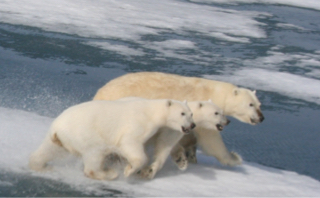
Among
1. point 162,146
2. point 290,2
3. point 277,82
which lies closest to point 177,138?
point 162,146

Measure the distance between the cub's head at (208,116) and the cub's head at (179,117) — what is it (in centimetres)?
23

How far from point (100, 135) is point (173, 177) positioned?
0.72 m

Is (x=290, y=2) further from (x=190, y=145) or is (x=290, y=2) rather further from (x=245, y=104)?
(x=190, y=145)

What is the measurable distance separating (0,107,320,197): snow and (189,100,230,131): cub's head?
0.40m

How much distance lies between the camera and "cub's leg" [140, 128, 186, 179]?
4.14m

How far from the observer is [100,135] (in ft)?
12.7

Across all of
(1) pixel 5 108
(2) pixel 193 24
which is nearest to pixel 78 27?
(2) pixel 193 24

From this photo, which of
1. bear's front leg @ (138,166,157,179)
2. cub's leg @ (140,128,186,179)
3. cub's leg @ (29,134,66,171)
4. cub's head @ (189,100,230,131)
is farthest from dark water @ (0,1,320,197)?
cub's head @ (189,100,230,131)

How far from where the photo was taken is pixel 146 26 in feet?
31.3

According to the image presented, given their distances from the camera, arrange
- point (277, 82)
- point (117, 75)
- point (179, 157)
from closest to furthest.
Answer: point (179, 157), point (117, 75), point (277, 82)

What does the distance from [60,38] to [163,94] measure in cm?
378

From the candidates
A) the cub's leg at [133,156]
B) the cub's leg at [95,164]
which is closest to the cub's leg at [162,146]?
the cub's leg at [133,156]

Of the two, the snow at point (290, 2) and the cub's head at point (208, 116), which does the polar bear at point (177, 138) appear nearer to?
the cub's head at point (208, 116)

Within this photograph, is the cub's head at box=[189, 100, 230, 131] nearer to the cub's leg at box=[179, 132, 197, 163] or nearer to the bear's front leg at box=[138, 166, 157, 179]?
the cub's leg at box=[179, 132, 197, 163]
